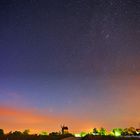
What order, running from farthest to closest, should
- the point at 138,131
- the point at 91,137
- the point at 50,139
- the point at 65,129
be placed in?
the point at 65,129 < the point at 138,131 < the point at 50,139 < the point at 91,137

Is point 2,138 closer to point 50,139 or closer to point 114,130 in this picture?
point 50,139

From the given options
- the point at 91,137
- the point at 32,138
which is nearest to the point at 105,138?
the point at 91,137

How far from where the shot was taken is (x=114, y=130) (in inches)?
3964

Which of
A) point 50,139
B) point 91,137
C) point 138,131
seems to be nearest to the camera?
point 91,137

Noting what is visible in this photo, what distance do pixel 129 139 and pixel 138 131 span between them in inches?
1280

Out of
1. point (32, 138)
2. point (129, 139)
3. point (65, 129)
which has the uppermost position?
point (65, 129)

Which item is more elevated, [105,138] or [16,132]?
[16,132]

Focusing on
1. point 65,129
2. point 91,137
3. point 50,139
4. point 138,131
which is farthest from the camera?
point 65,129

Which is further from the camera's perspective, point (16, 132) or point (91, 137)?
point (16, 132)

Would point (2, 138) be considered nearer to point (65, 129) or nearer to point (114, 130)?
point (65, 129)

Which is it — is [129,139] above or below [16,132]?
below

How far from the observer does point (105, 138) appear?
67125 millimetres

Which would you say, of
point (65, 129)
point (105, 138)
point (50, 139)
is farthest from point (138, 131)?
point (105, 138)

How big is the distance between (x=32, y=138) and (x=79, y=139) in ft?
68.5
